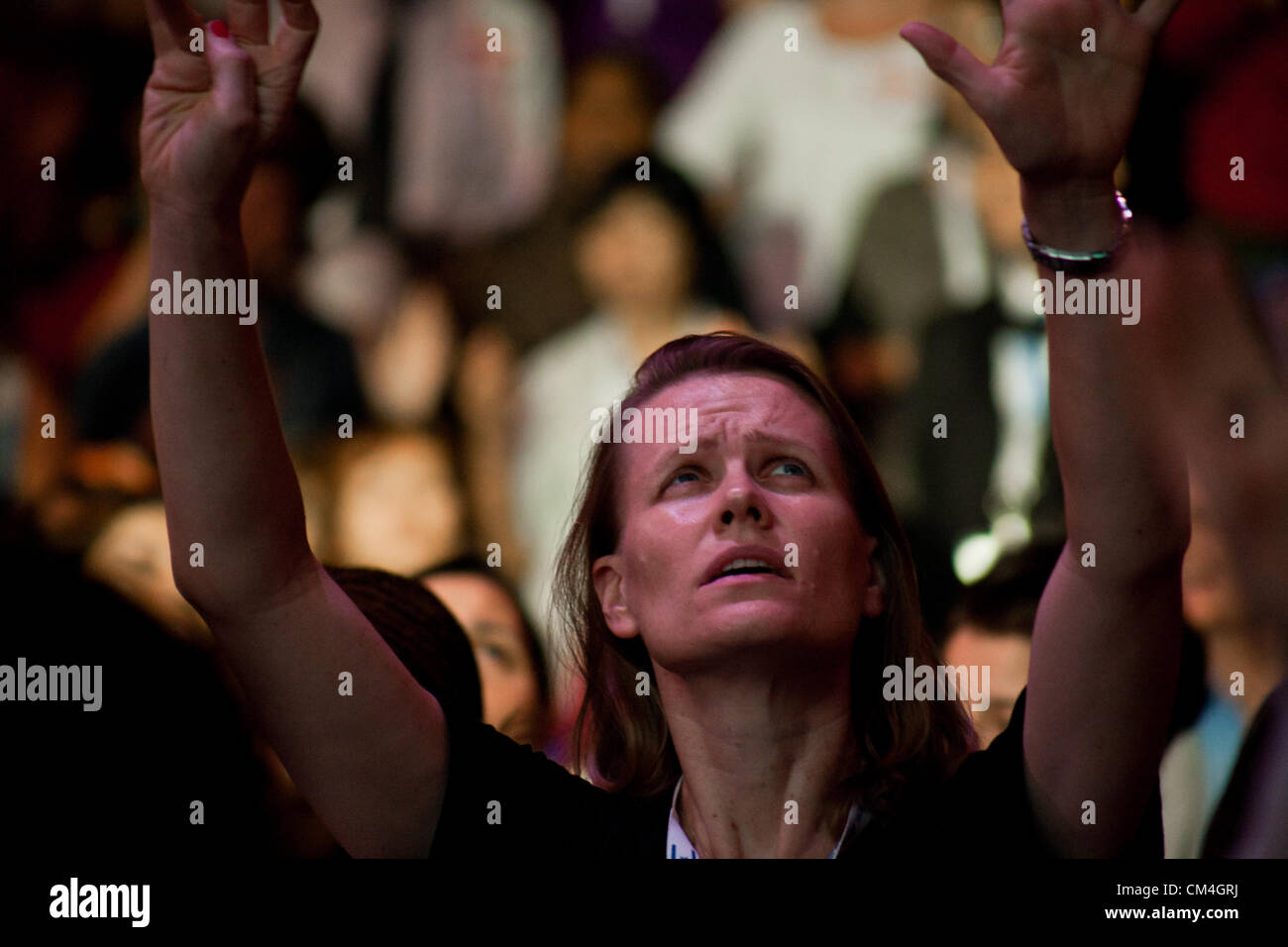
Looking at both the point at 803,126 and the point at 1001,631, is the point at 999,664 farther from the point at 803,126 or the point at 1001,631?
the point at 803,126

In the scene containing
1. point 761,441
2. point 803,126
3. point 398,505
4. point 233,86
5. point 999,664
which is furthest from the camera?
point 803,126

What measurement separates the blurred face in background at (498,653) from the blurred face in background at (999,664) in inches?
27.0

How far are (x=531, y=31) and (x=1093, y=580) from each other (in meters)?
4.88

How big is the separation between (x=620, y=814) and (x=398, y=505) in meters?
3.33

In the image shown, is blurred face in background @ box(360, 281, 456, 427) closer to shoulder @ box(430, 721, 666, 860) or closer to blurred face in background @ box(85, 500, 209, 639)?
blurred face in background @ box(85, 500, 209, 639)

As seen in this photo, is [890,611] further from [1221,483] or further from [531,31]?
[531,31]

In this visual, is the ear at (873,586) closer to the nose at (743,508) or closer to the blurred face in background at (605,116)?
the nose at (743,508)

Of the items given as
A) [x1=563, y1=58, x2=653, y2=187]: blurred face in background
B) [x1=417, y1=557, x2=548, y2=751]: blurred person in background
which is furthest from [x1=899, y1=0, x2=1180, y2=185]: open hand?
[x1=563, y1=58, x2=653, y2=187]: blurred face in background

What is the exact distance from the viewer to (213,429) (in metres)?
1.53

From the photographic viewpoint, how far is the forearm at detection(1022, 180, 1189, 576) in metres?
1.37

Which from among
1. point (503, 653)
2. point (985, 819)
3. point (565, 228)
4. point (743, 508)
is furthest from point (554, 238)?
point (985, 819)

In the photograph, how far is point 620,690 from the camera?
1934mm

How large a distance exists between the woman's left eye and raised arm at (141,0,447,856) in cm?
48

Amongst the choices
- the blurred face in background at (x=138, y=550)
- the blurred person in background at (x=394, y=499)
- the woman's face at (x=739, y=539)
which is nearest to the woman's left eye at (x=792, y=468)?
the woman's face at (x=739, y=539)
